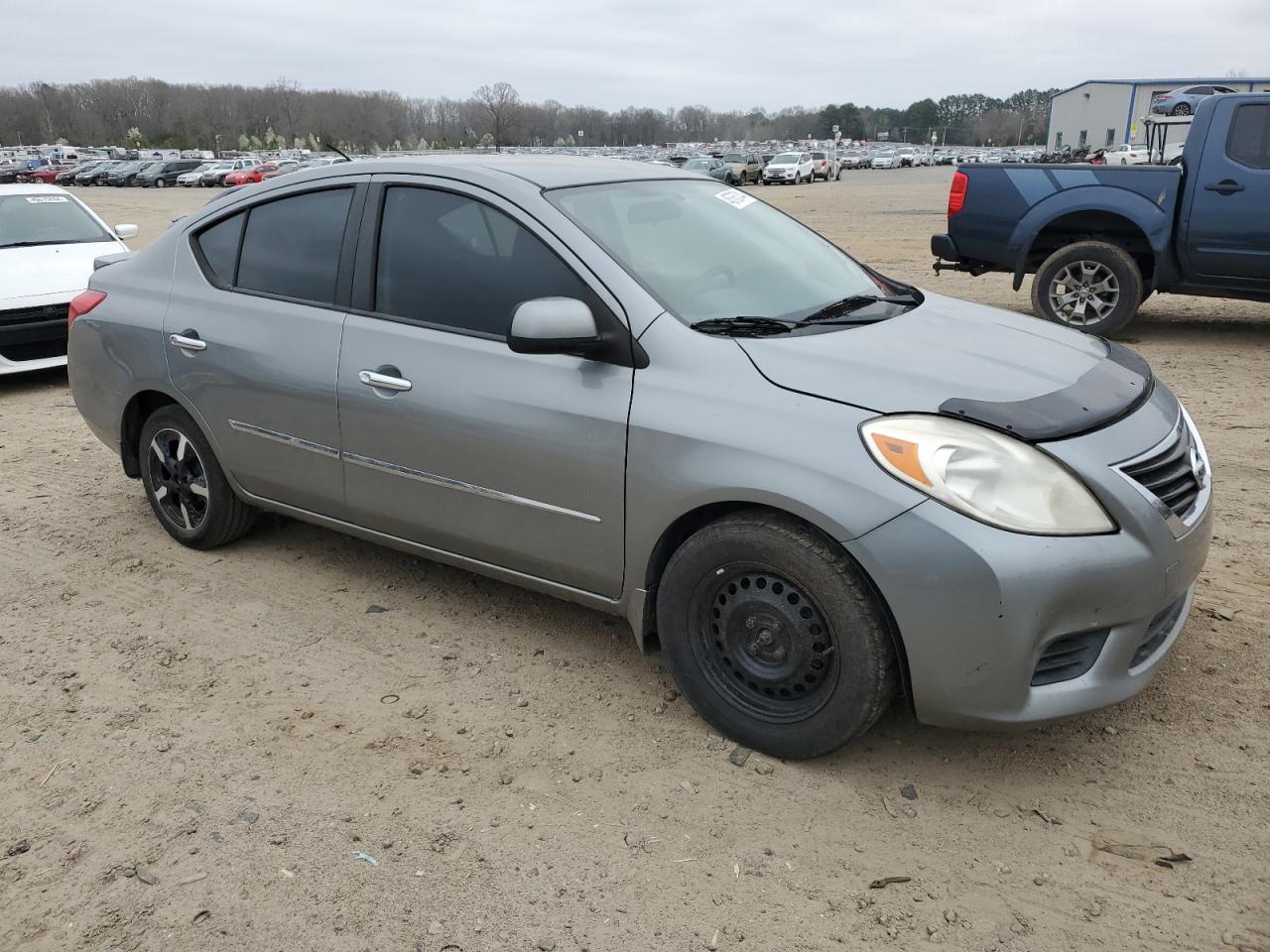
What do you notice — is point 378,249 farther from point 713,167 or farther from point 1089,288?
point 713,167

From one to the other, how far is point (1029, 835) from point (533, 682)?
5.44ft

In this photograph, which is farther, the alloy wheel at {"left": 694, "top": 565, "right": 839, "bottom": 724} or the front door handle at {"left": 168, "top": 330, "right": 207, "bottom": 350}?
the front door handle at {"left": 168, "top": 330, "right": 207, "bottom": 350}

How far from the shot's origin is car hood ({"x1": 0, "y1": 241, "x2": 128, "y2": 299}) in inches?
320

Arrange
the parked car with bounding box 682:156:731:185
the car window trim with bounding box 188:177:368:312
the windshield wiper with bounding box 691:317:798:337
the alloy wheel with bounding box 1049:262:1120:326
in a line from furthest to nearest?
1. the parked car with bounding box 682:156:731:185
2. the alloy wheel with bounding box 1049:262:1120:326
3. the car window trim with bounding box 188:177:368:312
4. the windshield wiper with bounding box 691:317:798:337

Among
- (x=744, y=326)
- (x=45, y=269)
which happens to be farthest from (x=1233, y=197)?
(x=45, y=269)

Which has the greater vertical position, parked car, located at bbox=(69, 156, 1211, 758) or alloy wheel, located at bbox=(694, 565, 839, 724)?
parked car, located at bbox=(69, 156, 1211, 758)

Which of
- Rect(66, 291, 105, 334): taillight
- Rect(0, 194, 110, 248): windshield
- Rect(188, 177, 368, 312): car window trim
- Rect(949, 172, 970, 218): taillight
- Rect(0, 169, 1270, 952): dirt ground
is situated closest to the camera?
Rect(0, 169, 1270, 952): dirt ground

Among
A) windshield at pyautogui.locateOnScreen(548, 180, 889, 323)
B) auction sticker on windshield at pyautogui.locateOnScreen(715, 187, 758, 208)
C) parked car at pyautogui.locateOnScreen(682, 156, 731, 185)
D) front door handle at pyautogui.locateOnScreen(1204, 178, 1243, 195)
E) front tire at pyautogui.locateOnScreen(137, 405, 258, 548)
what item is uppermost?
parked car at pyautogui.locateOnScreen(682, 156, 731, 185)

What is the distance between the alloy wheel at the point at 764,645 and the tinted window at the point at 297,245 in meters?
1.97

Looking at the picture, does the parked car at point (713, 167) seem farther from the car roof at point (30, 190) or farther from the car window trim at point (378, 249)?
the car window trim at point (378, 249)

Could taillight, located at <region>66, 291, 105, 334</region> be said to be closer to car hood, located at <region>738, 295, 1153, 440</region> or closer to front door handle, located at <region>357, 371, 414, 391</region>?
front door handle, located at <region>357, 371, 414, 391</region>

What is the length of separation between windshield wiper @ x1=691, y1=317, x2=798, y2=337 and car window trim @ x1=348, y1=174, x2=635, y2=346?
25cm

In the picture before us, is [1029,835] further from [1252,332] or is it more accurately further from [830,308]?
[1252,332]

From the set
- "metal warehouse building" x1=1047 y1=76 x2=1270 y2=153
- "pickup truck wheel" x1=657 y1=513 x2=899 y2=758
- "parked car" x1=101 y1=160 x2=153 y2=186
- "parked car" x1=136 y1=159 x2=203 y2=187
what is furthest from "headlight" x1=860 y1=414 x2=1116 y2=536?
"metal warehouse building" x1=1047 y1=76 x2=1270 y2=153
